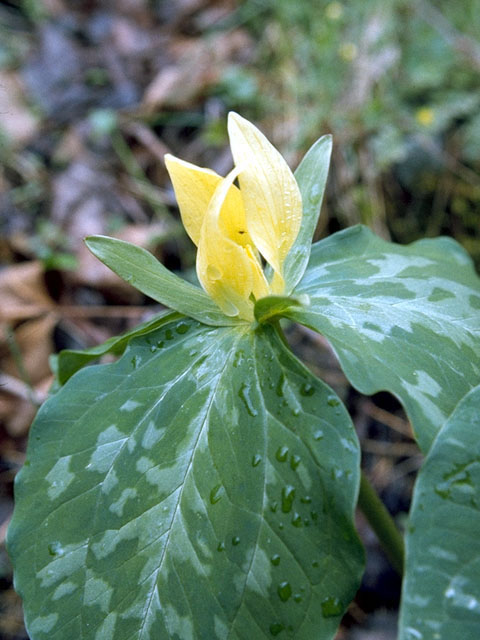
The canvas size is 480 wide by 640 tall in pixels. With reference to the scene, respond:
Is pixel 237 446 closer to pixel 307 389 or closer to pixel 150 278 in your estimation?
pixel 307 389

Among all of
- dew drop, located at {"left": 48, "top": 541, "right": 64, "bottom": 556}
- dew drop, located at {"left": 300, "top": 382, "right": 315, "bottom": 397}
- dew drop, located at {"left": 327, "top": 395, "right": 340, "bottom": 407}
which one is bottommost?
dew drop, located at {"left": 48, "top": 541, "right": 64, "bottom": 556}

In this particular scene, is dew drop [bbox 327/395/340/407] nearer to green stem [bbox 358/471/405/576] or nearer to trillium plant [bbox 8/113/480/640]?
trillium plant [bbox 8/113/480/640]

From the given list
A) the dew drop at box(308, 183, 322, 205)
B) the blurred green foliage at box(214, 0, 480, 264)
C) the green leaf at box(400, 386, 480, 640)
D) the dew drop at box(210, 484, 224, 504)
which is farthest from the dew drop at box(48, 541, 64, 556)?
the blurred green foliage at box(214, 0, 480, 264)

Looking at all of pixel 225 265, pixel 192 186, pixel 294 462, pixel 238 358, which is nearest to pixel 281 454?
pixel 294 462

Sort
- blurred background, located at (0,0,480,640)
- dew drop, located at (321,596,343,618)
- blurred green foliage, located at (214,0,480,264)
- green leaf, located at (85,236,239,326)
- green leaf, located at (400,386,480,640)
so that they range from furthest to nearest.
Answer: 1. blurred green foliage, located at (214,0,480,264)
2. blurred background, located at (0,0,480,640)
3. green leaf, located at (85,236,239,326)
4. dew drop, located at (321,596,343,618)
5. green leaf, located at (400,386,480,640)

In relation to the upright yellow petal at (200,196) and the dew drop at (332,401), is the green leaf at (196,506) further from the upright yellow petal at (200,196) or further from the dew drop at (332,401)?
the upright yellow petal at (200,196)

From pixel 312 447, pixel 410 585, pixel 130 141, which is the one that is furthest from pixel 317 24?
pixel 410 585

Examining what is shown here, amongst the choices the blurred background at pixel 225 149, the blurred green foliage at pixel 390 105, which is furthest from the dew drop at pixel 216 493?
the blurred green foliage at pixel 390 105
